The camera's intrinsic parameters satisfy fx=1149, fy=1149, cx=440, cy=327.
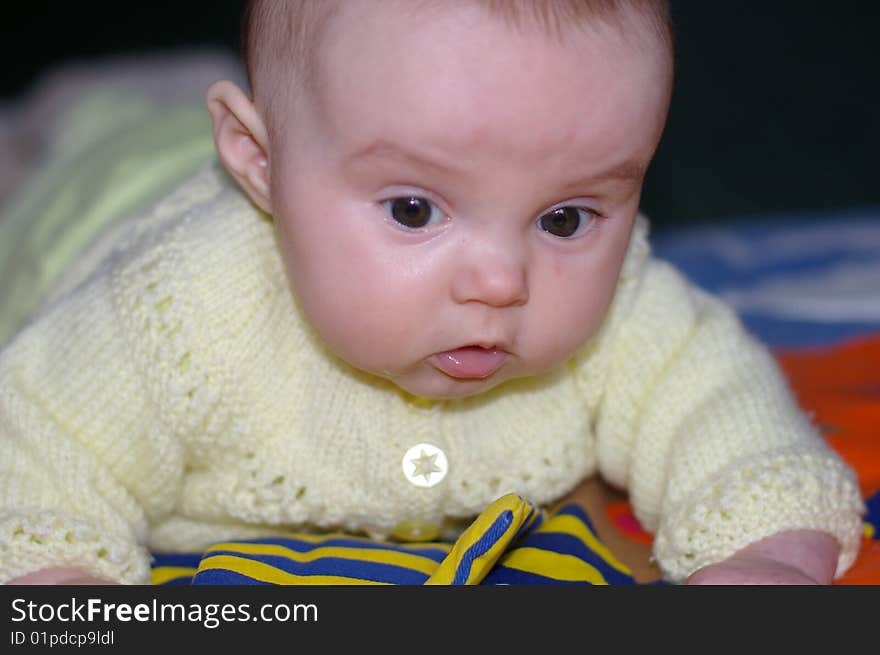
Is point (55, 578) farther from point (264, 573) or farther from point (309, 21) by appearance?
point (309, 21)

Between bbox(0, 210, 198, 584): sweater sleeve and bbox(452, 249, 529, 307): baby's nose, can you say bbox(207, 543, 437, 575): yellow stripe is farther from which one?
bbox(452, 249, 529, 307): baby's nose

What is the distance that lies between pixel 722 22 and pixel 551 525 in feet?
6.76

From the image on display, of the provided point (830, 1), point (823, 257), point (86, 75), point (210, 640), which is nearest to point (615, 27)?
point (210, 640)

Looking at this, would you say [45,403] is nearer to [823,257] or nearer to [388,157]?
[388,157]

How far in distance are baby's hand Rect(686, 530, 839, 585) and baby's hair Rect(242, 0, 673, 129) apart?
1.41ft

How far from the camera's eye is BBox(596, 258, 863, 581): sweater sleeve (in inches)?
39.4

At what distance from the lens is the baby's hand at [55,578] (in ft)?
2.99

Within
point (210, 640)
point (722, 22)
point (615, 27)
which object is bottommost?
point (210, 640)

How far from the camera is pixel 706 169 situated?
2725 millimetres

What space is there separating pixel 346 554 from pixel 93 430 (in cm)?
24

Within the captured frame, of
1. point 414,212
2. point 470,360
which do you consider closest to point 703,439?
point 470,360

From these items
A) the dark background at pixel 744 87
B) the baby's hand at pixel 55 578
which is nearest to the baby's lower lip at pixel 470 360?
the baby's hand at pixel 55 578

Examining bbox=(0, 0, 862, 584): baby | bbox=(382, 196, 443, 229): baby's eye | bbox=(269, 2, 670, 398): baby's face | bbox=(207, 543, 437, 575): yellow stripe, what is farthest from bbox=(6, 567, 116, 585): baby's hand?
bbox=(382, 196, 443, 229): baby's eye

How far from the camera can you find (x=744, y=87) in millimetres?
2783
